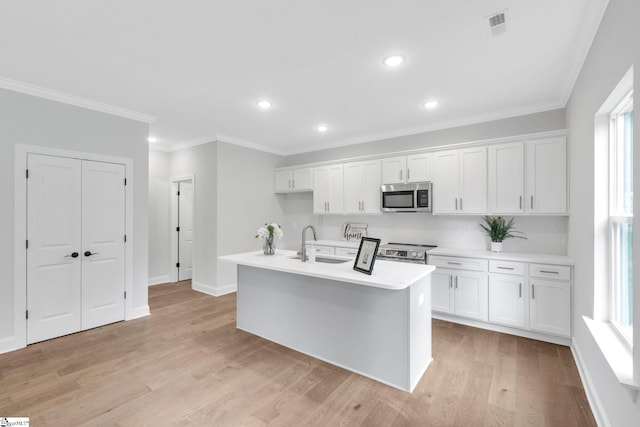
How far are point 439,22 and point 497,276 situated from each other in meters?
2.81

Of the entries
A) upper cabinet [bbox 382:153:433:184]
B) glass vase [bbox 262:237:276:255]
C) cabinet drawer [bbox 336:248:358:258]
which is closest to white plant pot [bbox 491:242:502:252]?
upper cabinet [bbox 382:153:433:184]

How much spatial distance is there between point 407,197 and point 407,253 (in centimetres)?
86

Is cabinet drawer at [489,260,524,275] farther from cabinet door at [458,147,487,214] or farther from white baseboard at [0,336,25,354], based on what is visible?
white baseboard at [0,336,25,354]

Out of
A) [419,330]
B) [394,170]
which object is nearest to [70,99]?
Answer: [394,170]

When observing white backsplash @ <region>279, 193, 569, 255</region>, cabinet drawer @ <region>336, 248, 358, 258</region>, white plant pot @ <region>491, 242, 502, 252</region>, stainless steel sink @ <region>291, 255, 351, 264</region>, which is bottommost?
cabinet drawer @ <region>336, 248, 358, 258</region>

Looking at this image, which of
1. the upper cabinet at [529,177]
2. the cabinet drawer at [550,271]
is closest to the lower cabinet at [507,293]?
the cabinet drawer at [550,271]

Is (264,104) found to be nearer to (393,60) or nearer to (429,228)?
(393,60)

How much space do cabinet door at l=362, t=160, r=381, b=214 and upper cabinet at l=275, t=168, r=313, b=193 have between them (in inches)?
45.7

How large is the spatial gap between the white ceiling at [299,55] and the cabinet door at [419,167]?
1.89ft

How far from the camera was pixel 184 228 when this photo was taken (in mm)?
6156

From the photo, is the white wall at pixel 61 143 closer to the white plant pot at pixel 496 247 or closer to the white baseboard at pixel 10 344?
the white baseboard at pixel 10 344

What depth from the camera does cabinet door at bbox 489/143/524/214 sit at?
140 inches

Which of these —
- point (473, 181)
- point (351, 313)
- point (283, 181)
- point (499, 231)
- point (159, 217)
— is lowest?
point (351, 313)

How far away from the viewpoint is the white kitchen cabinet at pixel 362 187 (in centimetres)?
474
